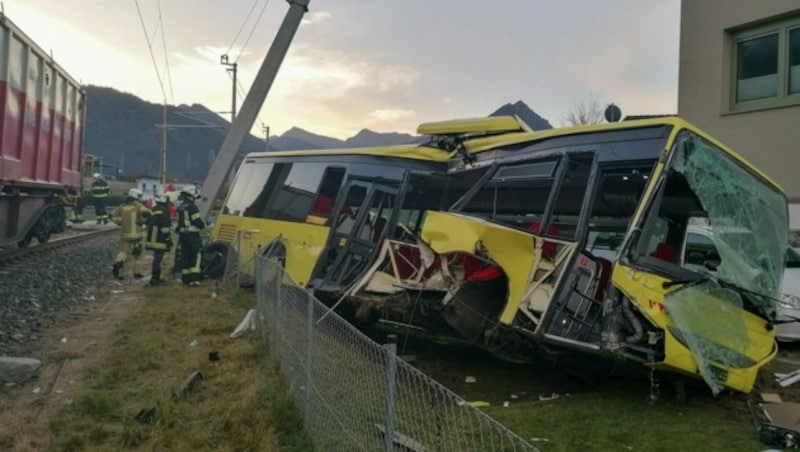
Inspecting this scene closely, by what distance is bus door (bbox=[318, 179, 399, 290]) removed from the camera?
7535mm

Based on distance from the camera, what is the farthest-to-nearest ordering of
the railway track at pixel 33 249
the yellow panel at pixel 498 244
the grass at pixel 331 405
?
the railway track at pixel 33 249 → the yellow panel at pixel 498 244 → the grass at pixel 331 405

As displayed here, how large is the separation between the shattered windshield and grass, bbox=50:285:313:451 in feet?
11.3

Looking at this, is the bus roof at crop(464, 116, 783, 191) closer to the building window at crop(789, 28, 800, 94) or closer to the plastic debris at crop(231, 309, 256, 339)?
the plastic debris at crop(231, 309, 256, 339)

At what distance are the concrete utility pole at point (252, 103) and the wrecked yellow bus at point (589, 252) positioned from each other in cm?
1136

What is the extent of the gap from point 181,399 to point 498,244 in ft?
9.20

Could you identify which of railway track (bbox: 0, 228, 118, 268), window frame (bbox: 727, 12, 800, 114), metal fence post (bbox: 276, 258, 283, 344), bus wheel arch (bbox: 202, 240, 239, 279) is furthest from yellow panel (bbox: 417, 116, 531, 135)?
railway track (bbox: 0, 228, 118, 268)

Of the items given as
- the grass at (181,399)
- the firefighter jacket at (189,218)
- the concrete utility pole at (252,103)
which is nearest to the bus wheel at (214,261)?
the firefighter jacket at (189,218)

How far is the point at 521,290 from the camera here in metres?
5.18

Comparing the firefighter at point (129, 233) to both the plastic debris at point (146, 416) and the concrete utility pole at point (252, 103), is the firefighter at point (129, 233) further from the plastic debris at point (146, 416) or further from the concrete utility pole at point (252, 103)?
the plastic debris at point (146, 416)

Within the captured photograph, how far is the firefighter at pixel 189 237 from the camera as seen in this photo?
35.9 ft

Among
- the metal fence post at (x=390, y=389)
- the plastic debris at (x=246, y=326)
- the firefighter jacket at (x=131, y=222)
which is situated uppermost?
the firefighter jacket at (x=131, y=222)

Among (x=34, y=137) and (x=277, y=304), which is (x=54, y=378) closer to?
(x=277, y=304)

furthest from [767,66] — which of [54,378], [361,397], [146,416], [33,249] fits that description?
[33,249]

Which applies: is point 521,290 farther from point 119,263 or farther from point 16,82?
point 16,82
